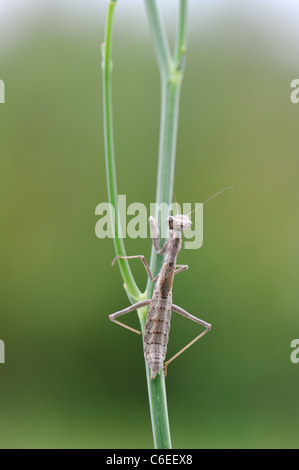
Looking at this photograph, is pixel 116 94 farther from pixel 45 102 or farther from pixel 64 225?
pixel 64 225

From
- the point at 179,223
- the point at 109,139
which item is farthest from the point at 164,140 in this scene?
the point at 179,223

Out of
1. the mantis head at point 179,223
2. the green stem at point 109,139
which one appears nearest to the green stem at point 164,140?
the green stem at point 109,139

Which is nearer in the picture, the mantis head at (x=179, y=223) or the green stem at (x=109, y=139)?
the green stem at (x=109, y=139)

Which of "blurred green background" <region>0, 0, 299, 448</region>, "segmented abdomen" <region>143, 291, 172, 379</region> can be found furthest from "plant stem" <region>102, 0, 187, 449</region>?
"blurred green background" <region>0, 0, 299, 448</region>

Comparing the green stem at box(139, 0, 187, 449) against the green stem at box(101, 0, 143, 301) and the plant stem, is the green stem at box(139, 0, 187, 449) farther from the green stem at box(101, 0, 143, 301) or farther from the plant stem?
the green stem at box(101, 0, 143, 301)

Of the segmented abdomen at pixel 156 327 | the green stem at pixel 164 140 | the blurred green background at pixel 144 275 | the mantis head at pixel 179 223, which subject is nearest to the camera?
the green stem at pixel 164 140

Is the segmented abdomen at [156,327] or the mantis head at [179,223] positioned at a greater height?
the mantis head at [179,223]

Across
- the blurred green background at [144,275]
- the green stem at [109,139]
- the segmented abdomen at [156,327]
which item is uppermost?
the blurred green background at [144,275]

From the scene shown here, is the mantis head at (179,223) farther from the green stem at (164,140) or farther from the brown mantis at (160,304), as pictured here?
the green stem at (164,140)

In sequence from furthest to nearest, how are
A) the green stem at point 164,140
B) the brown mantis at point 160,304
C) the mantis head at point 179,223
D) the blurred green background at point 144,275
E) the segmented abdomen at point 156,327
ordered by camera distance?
the blurred green background at point 144,275 < the mantis head at point 179,223 < the segmented abdomen at point 156,327 < the brown mantis at point 160,304 < the green stem at point 164,140
